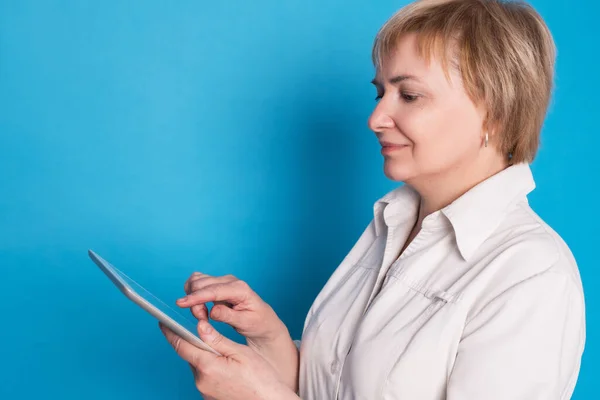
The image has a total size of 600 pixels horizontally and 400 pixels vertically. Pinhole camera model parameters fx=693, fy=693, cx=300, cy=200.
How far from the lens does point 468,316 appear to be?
46.1 inches

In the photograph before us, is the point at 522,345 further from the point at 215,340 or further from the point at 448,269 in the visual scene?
the point at 215,340

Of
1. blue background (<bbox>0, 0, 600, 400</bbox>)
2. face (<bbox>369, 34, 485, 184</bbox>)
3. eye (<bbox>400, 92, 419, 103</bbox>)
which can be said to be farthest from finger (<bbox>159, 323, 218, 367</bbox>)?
blue background (<bbox>0, 0, 600, 400</bbox>)

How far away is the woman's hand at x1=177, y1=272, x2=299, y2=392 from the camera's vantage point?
4.43 ft

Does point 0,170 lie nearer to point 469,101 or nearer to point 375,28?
point 375,28

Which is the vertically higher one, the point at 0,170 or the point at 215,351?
the point at 0,170

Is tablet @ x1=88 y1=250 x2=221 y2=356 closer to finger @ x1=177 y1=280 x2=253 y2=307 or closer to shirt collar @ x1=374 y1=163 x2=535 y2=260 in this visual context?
finger @ x1=177 y1=280 x2=253 y2=307

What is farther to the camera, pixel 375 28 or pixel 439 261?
pixel 375 28

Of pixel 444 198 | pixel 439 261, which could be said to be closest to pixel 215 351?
pixel 439 261

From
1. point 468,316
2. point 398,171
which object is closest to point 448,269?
point 468,316

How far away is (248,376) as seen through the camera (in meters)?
1.20

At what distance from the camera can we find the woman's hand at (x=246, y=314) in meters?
1.35

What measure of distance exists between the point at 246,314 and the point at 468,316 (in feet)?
1.58

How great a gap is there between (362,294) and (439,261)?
0.21 m

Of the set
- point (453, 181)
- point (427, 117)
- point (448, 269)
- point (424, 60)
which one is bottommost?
point (448, 269)
